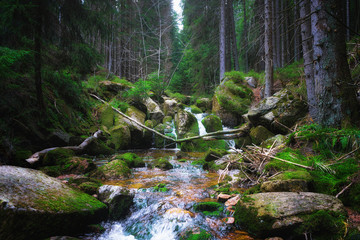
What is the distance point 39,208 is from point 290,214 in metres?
3.23

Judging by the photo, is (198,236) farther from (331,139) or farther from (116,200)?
(331,139)

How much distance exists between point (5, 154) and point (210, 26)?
70.2 ft

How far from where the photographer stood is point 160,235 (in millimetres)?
2846

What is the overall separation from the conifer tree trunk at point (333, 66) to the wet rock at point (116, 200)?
14.8 ft

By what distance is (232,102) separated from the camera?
1341 centimetres

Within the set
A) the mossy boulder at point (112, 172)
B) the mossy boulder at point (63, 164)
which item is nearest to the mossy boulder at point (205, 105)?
the mossy boulder at point (112, 172)

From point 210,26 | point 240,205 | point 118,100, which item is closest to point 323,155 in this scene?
point 240,205

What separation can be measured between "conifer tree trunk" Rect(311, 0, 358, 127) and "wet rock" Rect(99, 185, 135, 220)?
450cm

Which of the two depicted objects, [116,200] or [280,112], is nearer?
[116,200]

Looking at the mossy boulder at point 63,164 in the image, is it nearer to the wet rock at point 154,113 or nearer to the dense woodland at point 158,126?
the dense woodland at point 158,126

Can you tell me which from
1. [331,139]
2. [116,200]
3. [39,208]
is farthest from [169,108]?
[39,208]

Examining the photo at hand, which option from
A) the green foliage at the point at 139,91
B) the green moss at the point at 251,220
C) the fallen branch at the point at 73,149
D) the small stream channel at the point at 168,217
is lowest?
the small stream channel at the point at 168,217

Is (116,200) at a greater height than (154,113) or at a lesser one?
lesser

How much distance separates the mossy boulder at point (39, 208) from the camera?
80.0 inches
